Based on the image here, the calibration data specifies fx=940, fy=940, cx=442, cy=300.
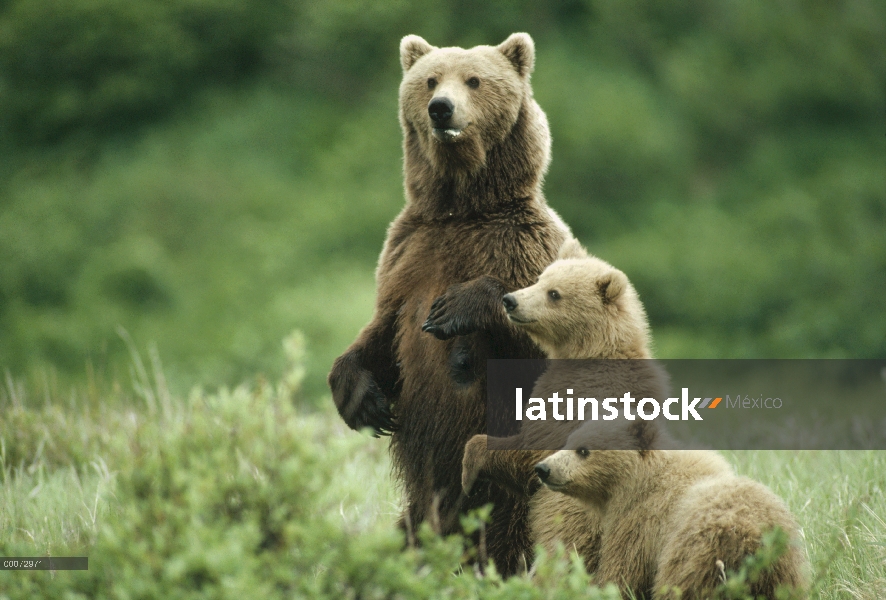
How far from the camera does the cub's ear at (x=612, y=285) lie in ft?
10.6

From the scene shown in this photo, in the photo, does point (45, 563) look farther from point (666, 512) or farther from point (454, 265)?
point (666, 512)

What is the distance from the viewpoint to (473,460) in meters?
3.25

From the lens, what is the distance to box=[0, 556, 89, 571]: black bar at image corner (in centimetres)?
295

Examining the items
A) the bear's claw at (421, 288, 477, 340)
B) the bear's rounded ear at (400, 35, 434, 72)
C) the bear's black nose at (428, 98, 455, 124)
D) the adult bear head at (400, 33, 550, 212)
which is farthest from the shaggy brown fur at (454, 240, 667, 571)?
the bear's rounded ear at (400, 35, 434, 72)

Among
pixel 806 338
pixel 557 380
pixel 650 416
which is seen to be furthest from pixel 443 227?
pixel 806 338

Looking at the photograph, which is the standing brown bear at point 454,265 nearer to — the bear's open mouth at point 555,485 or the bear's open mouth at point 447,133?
the bear's open mouth at point 447,133

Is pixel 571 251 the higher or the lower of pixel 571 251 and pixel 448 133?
the lower

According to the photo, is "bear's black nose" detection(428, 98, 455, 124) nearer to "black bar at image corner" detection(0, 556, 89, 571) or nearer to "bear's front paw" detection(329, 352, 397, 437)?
"bear's front paw" detection(329, 352, 397, 437)

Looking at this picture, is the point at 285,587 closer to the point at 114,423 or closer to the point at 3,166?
the point at 114,423

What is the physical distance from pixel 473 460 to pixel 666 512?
696mm

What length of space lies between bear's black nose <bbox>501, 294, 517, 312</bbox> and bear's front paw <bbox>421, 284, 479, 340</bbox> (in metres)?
0.24

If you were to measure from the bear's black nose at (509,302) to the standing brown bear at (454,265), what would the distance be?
24cm

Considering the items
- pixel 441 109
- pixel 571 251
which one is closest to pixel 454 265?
pixel 571 251

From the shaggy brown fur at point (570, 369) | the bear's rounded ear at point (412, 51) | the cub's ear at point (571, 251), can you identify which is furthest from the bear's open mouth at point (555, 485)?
the bear's rounded ear at point (412, 51)
